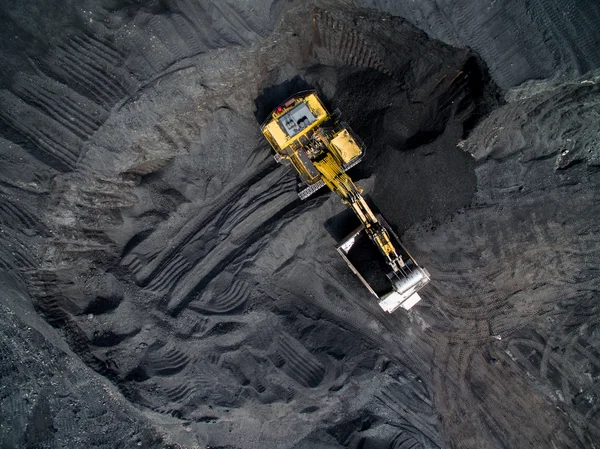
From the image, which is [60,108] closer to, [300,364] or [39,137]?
[39,137]

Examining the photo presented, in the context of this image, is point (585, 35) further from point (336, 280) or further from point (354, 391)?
point (354, 391)

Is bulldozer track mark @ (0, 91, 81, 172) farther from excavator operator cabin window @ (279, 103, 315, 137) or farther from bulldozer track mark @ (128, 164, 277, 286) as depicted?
excavator operator cabin window @ (279, 103, 315, 137)

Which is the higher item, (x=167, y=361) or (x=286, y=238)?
(x=286, y=238)

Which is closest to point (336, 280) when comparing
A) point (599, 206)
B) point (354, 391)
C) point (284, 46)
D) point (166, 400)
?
→ point (354, 391)

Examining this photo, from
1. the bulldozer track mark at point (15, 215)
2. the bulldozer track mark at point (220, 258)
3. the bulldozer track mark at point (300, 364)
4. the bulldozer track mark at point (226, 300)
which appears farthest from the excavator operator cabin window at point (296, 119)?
the bulldozer track mark at point (15, 215)

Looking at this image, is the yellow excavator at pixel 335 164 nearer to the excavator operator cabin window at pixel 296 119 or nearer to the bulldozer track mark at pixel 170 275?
the excavator operator cabin window at pixel 296 119

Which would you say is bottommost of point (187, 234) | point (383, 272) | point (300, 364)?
point (300, 364)

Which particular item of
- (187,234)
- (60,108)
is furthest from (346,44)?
(60,108)
